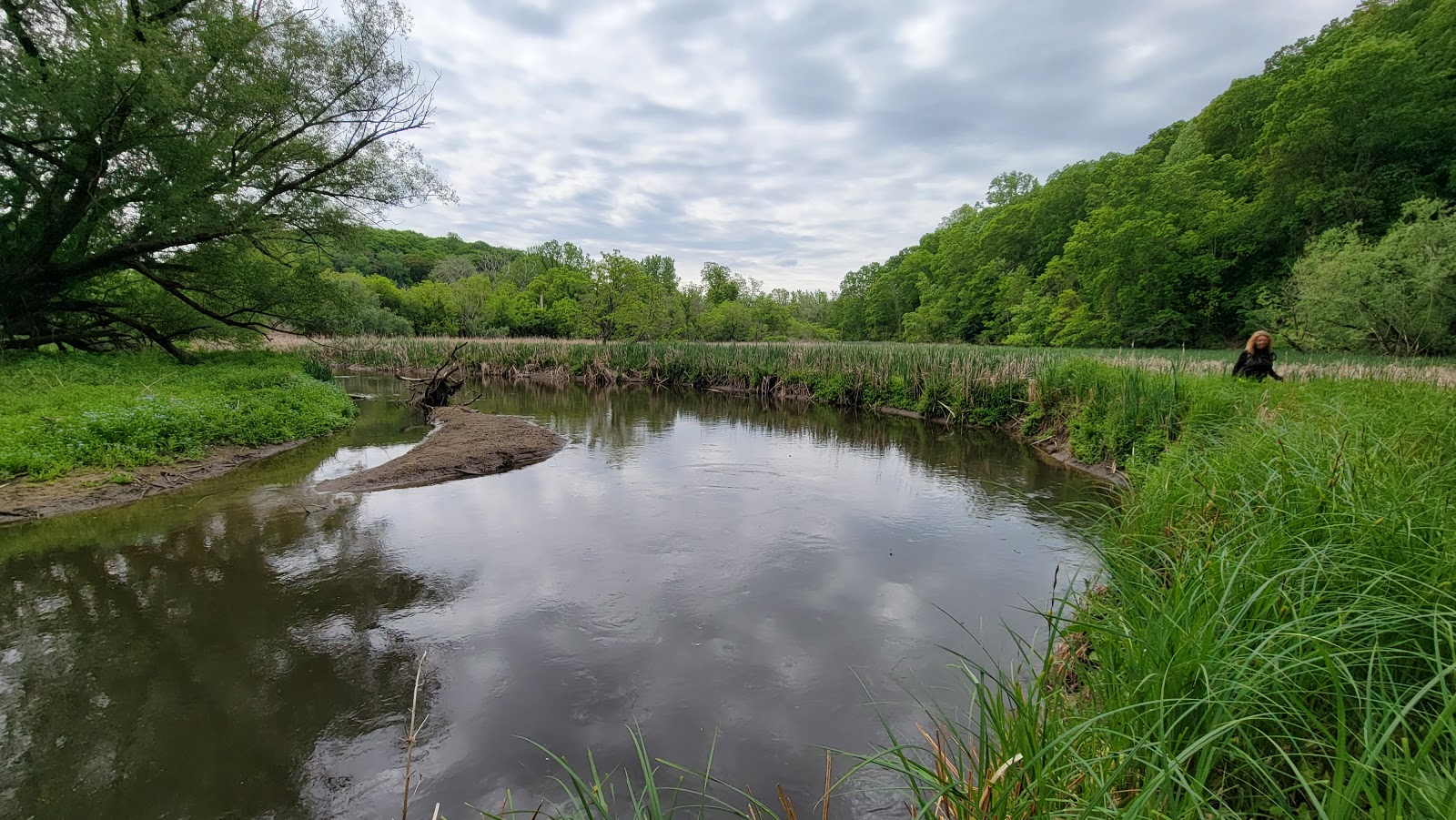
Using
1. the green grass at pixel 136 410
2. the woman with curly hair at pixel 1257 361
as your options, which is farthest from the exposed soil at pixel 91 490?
the woman with curly hair at pixel 1257 361

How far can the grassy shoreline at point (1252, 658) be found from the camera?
1.52 metres

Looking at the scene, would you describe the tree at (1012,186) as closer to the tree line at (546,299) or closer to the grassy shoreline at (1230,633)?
the tree line at (546,299)

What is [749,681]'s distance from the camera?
11.9 ft

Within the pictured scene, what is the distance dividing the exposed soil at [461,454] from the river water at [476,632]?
541 mm

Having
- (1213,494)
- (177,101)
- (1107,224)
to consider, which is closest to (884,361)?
(1213,494)

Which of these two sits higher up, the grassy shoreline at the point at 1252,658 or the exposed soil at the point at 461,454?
the grassy shoreline at the point at 1252,658

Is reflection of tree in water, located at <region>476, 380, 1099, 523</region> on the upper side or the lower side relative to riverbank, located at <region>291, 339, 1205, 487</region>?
lower

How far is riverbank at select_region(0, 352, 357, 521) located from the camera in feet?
21.2

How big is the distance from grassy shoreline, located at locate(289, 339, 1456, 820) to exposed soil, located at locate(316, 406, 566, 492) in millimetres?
6233

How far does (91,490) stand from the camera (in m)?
6.50

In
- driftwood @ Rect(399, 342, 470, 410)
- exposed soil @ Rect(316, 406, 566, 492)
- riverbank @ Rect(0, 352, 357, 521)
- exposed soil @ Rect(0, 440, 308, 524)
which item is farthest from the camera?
driftwood @ Rect(399, 342, 470, 410)

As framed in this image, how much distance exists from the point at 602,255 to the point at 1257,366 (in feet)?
113

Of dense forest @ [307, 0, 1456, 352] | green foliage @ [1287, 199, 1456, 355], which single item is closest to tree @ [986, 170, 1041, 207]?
dense forest @ [307, 0, 1456, 352]

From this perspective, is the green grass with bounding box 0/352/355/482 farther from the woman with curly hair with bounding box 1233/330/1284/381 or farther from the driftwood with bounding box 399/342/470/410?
the woman with curly hair with bounding box 1233/330/1284/381
